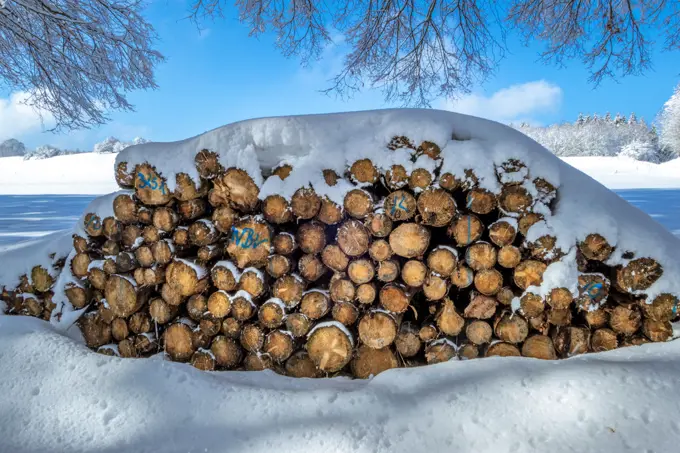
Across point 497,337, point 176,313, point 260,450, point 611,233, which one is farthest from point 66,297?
point 611,233

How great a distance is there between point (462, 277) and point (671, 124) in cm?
4527

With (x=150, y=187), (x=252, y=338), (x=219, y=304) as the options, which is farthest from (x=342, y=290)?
(x=150, y=187)

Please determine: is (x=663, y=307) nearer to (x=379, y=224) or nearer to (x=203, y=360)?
(x=379, y=224)

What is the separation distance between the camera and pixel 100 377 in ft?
5.66

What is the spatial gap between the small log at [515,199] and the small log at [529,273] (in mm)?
264

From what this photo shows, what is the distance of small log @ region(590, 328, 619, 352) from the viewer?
1.85m

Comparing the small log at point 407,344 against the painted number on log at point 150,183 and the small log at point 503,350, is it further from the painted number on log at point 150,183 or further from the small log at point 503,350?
the painted number on log at point 150,183

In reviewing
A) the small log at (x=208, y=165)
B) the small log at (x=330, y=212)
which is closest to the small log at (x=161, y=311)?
the small log at (x=208, y=165)

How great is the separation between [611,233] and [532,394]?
937 millimetres

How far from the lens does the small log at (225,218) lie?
7.07 ft

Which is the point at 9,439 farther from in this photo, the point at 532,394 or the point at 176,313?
the point at 532,394

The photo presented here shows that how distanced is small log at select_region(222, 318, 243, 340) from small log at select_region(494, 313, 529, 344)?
1409 millimetres

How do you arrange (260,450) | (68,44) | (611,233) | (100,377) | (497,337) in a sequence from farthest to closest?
(68,44) → (497,337) → (611,233) → (100,377) → (260,450)

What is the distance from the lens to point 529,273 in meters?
1.90
